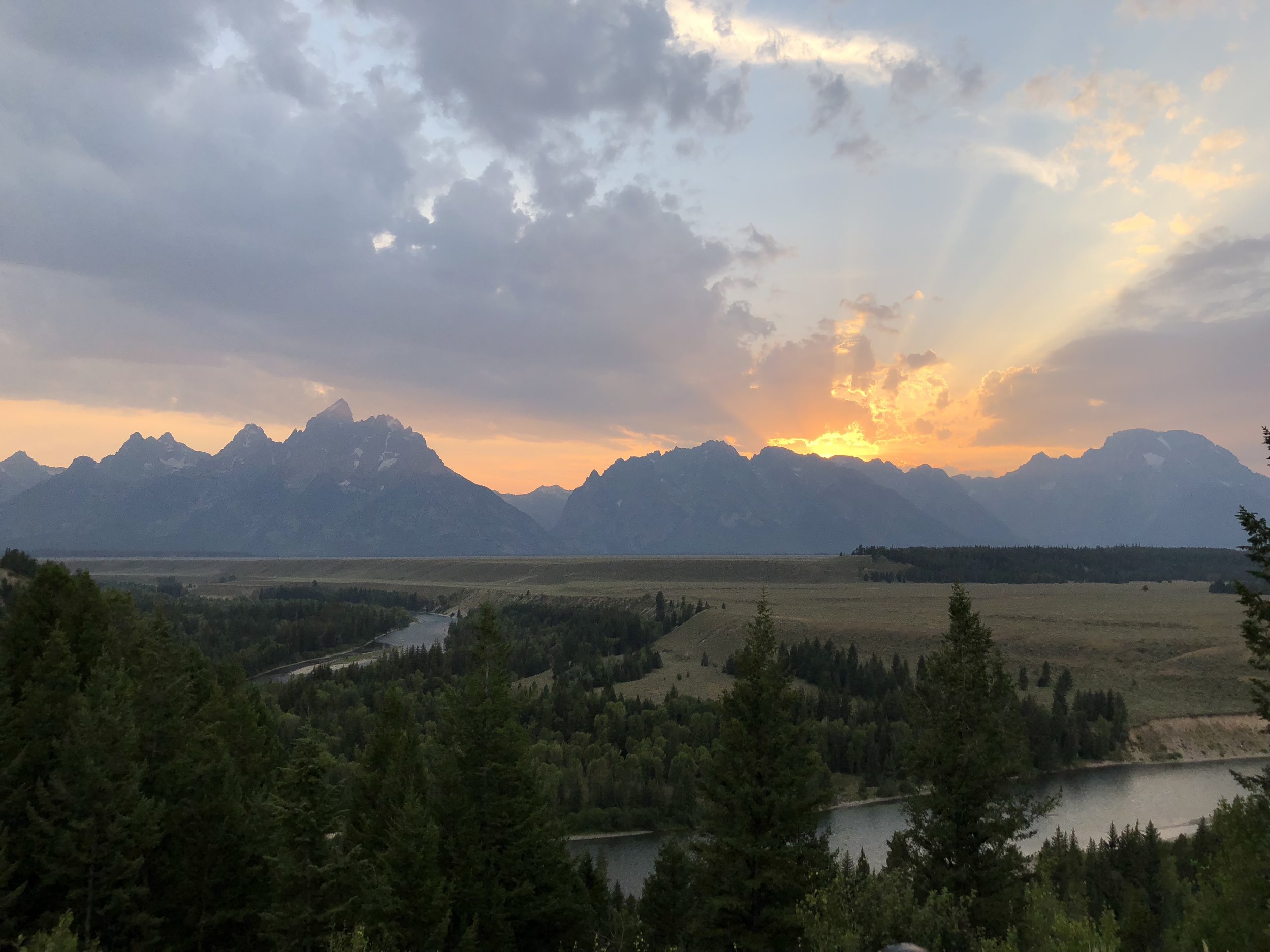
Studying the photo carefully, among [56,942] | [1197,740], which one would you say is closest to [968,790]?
[56,942]

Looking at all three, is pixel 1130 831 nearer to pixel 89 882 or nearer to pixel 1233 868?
pixel 1233 868

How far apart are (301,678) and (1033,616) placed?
461ft

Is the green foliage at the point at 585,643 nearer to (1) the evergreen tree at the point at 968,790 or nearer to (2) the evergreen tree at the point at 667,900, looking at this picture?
(2) the evergreen tree at the point at 667,900

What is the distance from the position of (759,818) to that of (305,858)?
1465 cm

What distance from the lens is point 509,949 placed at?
1188 inches

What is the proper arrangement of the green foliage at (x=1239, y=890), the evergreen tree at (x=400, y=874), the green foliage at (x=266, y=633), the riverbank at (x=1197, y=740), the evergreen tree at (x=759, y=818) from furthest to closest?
the green foliage at (x=266, y=633) → the riverbank at (x=1197, y=740) → the evergreen tree at (x=400, y=874) → the evergreen tree at (x=759, y=818) → the green foliage at (x=1239, y=890)

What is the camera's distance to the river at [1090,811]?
6650 cm

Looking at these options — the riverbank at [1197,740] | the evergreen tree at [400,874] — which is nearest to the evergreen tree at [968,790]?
the evergreen tree at [400,874]

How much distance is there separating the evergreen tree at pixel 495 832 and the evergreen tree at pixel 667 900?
875 centimetres

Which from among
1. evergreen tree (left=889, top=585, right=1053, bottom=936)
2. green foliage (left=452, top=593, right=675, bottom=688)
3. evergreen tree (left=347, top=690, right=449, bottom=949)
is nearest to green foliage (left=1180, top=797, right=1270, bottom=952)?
evergreen tree (left=889, top=585, right=1053, bottom=936)

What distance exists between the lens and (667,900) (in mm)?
40344

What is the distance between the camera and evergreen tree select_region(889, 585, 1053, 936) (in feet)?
80.6

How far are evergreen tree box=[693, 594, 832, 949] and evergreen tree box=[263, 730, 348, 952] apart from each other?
12137 mm

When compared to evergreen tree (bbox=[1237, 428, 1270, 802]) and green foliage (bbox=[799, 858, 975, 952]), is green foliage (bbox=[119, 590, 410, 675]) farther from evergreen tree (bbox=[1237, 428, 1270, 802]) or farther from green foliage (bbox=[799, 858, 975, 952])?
evergreen tree (bbox=[1237, 428, 1270, 802])
